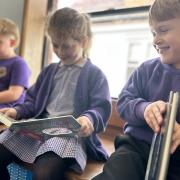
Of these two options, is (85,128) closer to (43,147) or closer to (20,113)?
(43,147)

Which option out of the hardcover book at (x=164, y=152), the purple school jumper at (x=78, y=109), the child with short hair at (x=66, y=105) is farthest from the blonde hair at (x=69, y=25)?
the hardcover book at (x=164, y=152)

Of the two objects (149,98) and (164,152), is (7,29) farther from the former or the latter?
(164,152)

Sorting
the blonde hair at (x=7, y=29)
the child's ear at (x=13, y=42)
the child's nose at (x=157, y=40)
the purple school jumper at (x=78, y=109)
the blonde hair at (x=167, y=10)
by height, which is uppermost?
the blonde hair at (x=167, y=10)

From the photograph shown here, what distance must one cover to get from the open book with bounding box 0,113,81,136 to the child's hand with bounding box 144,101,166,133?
0.57ft

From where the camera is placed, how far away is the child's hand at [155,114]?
628mm

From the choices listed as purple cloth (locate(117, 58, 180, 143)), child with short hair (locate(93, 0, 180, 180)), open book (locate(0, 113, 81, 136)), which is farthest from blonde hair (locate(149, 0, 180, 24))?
open book (locate(0, 113, 81, 136))

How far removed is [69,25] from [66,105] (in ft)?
0.88

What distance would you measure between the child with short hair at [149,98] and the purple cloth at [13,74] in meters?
0.59

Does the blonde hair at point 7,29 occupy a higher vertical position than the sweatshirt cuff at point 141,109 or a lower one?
higher

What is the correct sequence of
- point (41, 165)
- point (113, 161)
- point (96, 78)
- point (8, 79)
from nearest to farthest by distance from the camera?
point (113, 161) → point (41, 165) → point (96, 78) → point (8, 79)

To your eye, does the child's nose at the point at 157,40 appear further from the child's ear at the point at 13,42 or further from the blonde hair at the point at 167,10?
the child's ear at the point at 13,42

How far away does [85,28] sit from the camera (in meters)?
1.06

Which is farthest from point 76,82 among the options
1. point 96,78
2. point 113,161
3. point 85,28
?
point 113,161

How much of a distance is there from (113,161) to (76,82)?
1.34 ft
